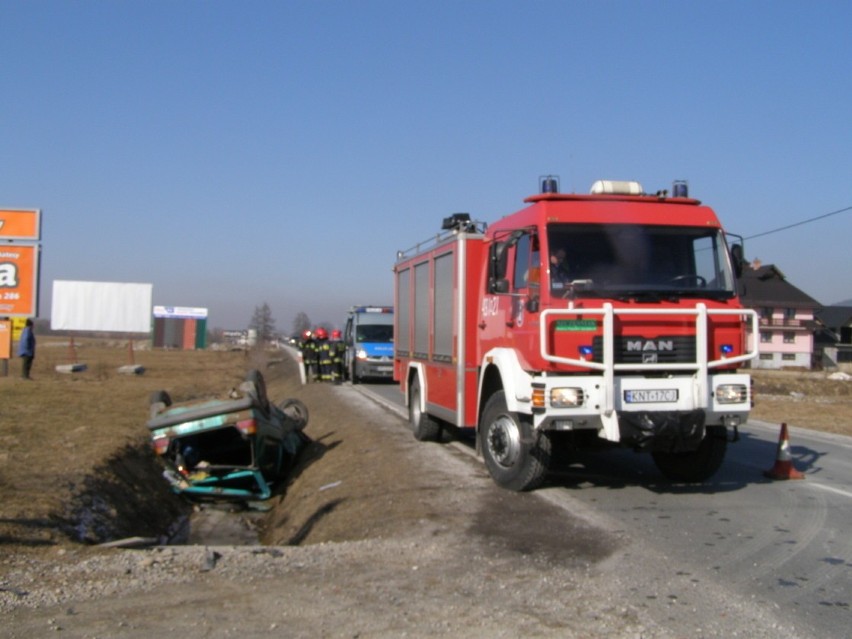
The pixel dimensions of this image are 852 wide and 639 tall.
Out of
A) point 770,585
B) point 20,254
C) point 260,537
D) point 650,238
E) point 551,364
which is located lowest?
point 260,537

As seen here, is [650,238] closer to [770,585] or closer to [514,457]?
[514,457]

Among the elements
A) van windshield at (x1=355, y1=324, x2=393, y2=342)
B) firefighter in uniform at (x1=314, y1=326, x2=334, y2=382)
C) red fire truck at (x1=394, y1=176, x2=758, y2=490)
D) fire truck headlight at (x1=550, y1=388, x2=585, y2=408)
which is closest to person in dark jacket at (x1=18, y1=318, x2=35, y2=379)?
firefighter in uniform at (x1=314, y1=326, x2=334, y2=382)

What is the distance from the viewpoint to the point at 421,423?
13586 millimetres

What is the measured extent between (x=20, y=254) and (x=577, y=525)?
2410 cm

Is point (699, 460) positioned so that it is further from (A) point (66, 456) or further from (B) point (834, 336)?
(B) point (834, 336)

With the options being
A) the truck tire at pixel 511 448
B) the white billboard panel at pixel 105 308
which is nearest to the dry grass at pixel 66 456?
the truck tire at pixel 511 448

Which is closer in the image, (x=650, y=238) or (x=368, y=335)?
(x=650, y=238)

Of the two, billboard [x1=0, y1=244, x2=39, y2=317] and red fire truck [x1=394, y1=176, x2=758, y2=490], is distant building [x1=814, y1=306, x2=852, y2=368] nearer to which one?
billboard [x1=0, y1=244, x2=39, y2=317]

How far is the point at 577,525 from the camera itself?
7.82m

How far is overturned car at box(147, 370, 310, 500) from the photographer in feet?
42.4

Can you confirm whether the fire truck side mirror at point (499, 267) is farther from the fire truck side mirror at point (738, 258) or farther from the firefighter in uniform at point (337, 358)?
the firefighter in uniform at point (337, 358)

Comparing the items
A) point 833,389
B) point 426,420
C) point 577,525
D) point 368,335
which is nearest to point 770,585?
point 577,525

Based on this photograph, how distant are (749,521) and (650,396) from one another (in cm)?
141

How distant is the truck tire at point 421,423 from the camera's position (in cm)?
1348
